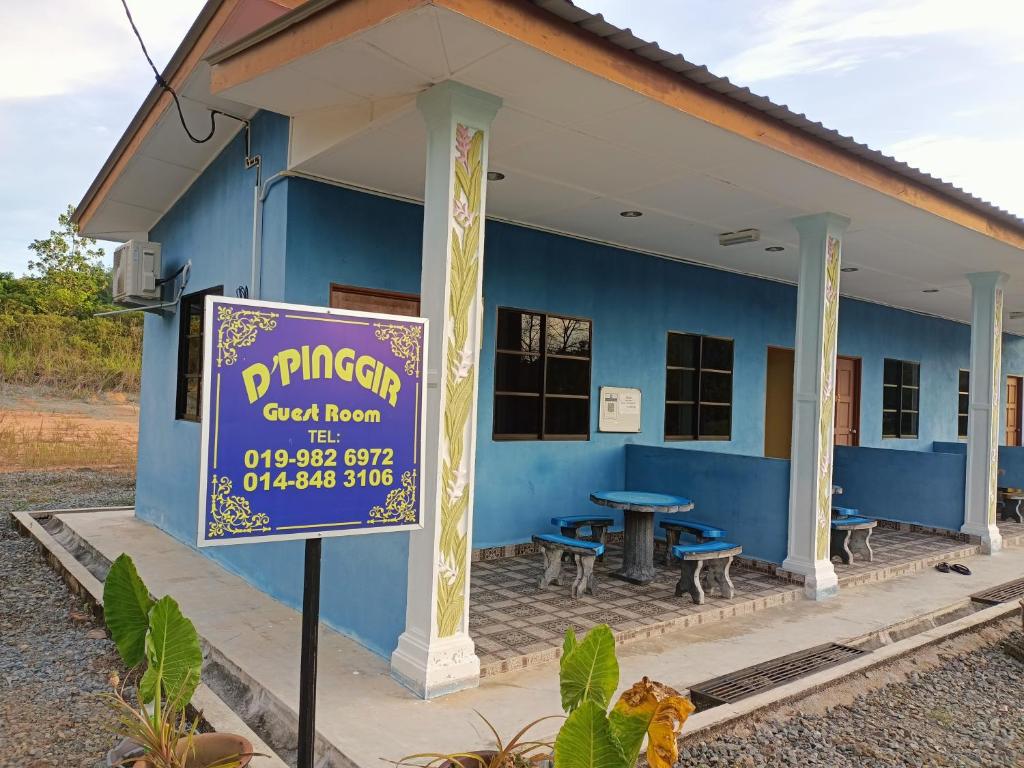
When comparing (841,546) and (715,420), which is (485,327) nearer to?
(715,420)

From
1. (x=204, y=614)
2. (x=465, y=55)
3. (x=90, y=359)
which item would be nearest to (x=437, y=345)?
(x=465, y=55)

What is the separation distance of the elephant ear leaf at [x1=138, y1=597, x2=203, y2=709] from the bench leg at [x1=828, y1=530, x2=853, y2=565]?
565 centimetres

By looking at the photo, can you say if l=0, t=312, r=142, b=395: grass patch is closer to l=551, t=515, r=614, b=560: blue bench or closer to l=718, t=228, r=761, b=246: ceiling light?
l=551, t=515, r=614, b=560: blue bench

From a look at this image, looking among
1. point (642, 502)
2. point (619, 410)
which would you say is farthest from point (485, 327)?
point (642, 502)

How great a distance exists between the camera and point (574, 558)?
537 cm

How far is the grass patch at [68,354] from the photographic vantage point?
746 inches

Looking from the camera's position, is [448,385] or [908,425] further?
[908,425]

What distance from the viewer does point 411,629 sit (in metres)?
3.77

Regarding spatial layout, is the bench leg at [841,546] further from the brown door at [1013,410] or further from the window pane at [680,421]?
the brown door at [1013,410]

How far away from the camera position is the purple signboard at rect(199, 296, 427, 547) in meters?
2.08

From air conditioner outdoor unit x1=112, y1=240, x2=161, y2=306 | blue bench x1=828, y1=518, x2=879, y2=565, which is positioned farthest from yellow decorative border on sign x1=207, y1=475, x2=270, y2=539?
air conditioner outdoor unit x1=112, y1=240, x2=161, y2=306

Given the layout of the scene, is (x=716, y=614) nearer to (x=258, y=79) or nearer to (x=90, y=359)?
(x=258, y=79)

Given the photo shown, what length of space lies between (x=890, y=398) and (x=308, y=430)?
11.3 metres

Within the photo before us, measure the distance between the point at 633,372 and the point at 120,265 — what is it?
215 inches
